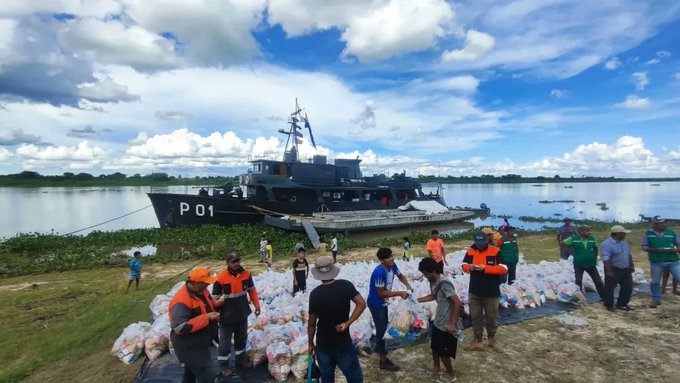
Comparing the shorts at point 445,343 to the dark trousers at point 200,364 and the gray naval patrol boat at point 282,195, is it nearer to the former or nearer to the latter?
the dark trousers at point 200,364

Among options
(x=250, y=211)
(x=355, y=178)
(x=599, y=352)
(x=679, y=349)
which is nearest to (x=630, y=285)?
(x=679, y=349)

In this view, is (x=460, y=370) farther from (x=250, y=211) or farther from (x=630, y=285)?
(x=250, y=211)

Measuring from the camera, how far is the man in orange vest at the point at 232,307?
4.61 m

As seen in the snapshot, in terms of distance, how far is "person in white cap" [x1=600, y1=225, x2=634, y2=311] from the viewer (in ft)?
21.9

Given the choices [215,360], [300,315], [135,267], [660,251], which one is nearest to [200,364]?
[215,360]

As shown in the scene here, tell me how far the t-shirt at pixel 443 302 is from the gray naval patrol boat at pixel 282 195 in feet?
56.8

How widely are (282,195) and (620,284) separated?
1913 cm

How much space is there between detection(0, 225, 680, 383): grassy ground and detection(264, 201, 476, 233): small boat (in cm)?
1143

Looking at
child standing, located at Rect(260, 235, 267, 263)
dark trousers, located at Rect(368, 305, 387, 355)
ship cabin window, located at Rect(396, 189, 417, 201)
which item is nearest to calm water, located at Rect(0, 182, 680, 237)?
ship cabin window, located at Rect(396, 189, 417, 201)

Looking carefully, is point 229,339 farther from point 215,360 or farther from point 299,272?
point 299,272

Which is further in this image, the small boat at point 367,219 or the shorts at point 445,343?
the small boat at point 367,219

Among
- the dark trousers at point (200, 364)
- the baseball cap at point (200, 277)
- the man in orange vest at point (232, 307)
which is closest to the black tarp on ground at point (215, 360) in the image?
the man in orange vest at point (232, 307)

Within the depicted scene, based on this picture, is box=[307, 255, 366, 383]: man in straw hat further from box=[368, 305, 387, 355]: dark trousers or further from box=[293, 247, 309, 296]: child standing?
box=[293, 247, 309, 296]: child standing

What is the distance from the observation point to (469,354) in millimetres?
5105
